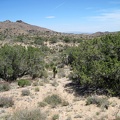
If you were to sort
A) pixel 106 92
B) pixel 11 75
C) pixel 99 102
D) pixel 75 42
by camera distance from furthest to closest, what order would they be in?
1. pixel 75 42
2. pixel 11 75
3. pixel 106 92
4. pixel 99 102

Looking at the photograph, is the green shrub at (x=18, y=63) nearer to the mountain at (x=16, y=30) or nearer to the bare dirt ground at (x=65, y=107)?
the bare dirt ground at (x=65, y=107)

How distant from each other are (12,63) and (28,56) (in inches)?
82.1

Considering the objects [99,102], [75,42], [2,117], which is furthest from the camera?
[75,42]

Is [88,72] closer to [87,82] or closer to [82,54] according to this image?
[87,82]

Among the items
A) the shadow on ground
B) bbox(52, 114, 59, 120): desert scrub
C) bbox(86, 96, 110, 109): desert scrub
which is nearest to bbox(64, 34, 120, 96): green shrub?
the shadow on ground

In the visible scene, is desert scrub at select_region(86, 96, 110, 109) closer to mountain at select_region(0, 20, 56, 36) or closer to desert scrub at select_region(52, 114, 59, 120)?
desert scrub at select_region(52, 114, 59, 120)

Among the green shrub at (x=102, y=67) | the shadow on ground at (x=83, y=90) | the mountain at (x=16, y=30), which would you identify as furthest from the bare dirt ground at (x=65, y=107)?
the mountain at (x=16, y=30)

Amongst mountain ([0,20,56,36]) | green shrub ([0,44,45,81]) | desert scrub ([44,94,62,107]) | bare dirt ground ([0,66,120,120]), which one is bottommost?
bare dirt ground ([0,66,120,120])

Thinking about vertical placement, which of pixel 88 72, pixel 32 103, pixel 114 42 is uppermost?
pixel 114 42

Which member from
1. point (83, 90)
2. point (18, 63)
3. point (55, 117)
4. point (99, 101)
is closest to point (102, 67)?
point (83, 90)

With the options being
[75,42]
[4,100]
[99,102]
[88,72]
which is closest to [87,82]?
[88,72]

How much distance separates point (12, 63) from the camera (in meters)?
20.1

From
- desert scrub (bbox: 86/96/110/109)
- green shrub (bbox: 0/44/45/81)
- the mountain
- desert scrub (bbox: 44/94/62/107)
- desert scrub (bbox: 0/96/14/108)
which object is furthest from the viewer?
the mountain

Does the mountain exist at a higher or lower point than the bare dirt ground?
higher
